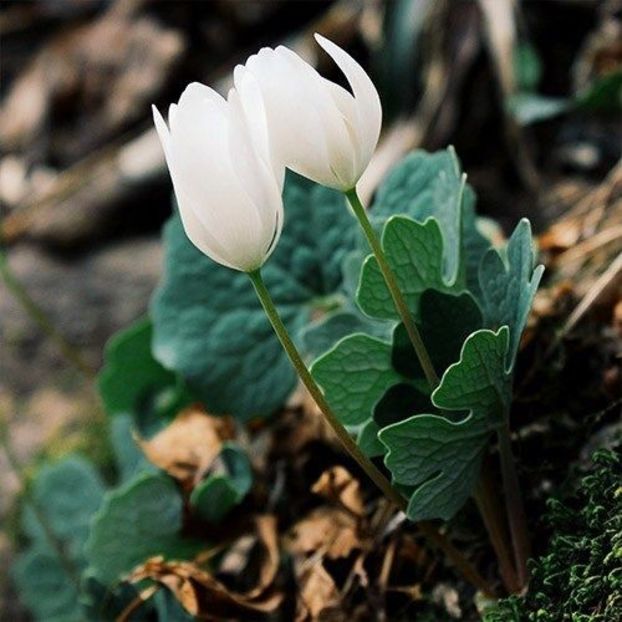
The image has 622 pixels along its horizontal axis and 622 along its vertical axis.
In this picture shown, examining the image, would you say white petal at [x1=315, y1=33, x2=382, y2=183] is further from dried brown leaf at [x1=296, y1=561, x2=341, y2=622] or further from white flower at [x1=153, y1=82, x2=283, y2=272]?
dried brown leaf at [x1=296, y1=561, x2=341, y2=622]

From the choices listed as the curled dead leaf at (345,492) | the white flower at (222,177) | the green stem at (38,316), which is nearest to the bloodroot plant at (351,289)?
the white flower at (222,177)

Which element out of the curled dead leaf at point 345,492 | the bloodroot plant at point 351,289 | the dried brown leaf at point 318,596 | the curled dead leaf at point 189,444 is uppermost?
the bloodroot plant at point 351,289

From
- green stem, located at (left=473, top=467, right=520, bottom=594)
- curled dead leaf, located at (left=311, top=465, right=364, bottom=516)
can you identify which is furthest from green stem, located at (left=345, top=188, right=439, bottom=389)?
curled dead leaf, located at (left=311, top=465, right=364, bottom=516)

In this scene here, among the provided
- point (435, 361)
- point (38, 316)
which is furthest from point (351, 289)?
point (38, 316)

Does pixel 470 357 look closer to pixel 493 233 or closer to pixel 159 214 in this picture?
pixel 493 233

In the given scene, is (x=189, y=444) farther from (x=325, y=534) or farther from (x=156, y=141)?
(x=156, y=141)

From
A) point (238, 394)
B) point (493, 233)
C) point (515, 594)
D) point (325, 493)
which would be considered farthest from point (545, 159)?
point (515, 594)

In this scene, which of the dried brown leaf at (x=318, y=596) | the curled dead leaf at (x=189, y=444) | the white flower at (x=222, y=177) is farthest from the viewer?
the curled dead leaf at (x=189, y=444)

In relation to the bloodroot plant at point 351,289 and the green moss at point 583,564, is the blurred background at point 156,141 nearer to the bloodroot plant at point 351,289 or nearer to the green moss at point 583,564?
the bloodroot plant at point 351,289
